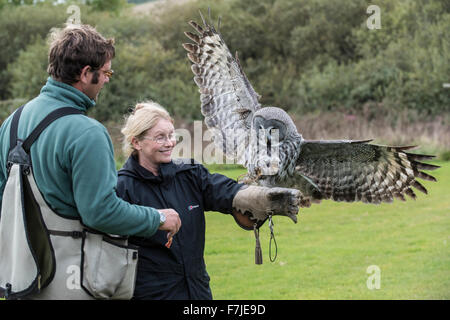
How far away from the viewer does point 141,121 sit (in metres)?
2.63

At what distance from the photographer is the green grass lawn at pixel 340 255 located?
6.41m

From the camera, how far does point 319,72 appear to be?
2678 cm

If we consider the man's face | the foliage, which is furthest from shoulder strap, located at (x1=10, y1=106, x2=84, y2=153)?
the foliage

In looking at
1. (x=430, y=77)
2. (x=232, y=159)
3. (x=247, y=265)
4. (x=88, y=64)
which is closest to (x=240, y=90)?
(x=232, y=159)

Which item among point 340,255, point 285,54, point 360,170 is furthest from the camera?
point 285,54

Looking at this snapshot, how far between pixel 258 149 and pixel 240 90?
1.29 m

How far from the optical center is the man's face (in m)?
2.23

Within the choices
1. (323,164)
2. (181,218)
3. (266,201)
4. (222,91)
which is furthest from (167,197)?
(222,91)

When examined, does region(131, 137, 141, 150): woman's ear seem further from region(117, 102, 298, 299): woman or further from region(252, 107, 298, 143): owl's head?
region(252, 107, 298, 143): owl's head

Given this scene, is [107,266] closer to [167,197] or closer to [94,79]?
[167,197]

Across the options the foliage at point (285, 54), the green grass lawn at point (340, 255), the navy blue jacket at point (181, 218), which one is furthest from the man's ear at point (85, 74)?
the foliage at point (285, 54)

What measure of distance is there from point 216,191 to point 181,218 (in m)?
0.23

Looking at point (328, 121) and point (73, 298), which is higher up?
point (328, 121)
